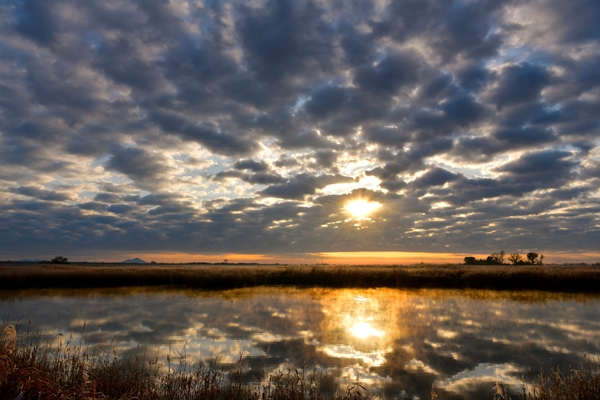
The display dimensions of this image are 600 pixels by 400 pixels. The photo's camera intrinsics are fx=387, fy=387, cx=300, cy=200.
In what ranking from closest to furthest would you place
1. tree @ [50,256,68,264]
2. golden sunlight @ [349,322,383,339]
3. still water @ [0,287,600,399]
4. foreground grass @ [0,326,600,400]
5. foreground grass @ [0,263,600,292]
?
foreground grass @ [0,326,600,400], still water @ [0,287,600,399], golden sunlight @ [349,322,383,339], foreground grass @ [0,263,600,292], tree @ [50,256,68,264]

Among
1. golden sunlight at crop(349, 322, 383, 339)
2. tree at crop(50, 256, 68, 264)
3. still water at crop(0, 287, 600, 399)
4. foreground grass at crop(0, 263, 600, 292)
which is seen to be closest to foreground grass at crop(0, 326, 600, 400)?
still water at crop(0, 287, 600, 399)

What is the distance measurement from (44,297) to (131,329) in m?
13.7

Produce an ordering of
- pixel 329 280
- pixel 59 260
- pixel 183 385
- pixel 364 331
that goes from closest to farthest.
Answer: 1. pixel 183 385
2. pixel 364 331
3. pixel 329 280
4. pixel 59 260

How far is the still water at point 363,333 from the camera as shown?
30.5 feet

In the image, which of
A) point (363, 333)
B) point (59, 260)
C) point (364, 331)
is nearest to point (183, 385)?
point (363, 333)

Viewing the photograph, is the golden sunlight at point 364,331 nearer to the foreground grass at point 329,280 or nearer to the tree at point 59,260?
the foreground grass at point 329,280

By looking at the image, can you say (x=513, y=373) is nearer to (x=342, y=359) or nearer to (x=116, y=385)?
(x=342, y=359)

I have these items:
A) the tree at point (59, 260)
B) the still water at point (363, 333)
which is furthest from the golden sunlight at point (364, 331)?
the tree at point (59, 260)

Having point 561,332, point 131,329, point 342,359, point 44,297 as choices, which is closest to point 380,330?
point 342,359

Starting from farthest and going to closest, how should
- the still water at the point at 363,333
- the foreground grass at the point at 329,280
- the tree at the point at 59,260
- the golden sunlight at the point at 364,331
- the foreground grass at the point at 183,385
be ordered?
1. the tree at the point at 59,260
2. the foreground grass at the point at 329,280
3. the golden sunlight at the point at 364,331
4. the still water at the point at 363,333
5. the foreground grass at the point at 183,385

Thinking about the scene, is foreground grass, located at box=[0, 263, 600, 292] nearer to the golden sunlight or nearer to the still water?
the still water

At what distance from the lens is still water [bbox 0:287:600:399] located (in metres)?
9.30

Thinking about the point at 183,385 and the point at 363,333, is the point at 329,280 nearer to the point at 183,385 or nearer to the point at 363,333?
the point at 363,333

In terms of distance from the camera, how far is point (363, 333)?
13.7 m
